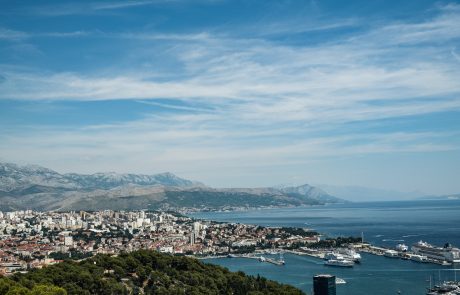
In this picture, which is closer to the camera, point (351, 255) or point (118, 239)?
point (351, 255)

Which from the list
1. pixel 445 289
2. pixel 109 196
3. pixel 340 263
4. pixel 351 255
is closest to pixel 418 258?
pixel 351 255

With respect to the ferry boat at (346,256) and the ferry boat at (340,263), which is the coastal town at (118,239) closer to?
the ferry boat at (346,256)

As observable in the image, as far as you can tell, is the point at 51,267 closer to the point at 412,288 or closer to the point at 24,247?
the point at 412,288

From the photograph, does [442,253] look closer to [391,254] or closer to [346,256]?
[391,254]

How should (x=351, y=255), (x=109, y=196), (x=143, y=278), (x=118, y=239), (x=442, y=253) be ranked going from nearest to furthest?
1. (x=143, y=278)
2. (x=442, y=253)
3. (x=351, y=255)
4. (x=118, y=239)
5. (x=109, y=196)

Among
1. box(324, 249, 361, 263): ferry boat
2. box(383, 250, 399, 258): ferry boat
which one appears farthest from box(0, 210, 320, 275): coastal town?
box(383, 250, 399, 258): ferry boat

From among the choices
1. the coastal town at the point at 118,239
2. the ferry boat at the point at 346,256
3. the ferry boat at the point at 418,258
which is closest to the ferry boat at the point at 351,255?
the ferry boat at the point at 346,256

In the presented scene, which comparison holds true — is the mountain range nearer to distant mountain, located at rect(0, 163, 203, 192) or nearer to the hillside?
distant mountain, located at rect(0, 163, 203, 192)
